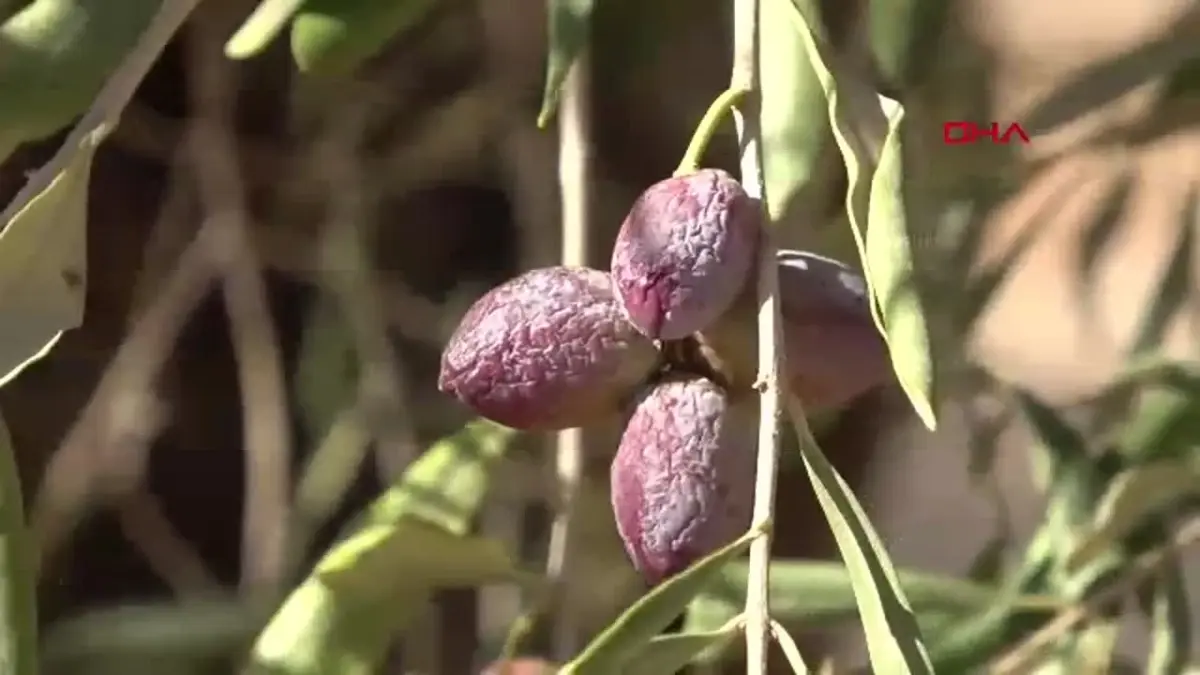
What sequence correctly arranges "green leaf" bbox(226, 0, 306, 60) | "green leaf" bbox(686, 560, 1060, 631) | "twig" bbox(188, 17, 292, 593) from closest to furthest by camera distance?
"green leaf" bbox(226, 0, 306, 60)
"green leaf" bbox(686, 560, 1060, 631)
"twig" bbox(188, 17, 292, 593)

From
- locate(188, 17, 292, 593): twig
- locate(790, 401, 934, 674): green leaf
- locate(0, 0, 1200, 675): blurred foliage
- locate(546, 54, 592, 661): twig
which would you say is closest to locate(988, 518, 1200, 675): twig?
locate(0, 0, 1200, 675): blurred foliage

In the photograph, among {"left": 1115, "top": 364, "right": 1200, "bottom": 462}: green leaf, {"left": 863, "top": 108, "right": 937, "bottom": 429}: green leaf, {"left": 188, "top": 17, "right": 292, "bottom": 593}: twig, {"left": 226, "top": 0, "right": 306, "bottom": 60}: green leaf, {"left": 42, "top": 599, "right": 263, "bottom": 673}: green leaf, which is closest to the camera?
{"left": 863, "top": 108, "right": 937, "bottom": 429}: green leaf

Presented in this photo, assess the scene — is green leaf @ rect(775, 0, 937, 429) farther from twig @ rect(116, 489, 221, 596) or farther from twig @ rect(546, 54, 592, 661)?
twig @ rect(116, 489, 221, 596)

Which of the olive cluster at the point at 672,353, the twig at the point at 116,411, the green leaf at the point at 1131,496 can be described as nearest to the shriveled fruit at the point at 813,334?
the olive cluster at the point at 672,353

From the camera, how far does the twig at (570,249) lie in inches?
19.5

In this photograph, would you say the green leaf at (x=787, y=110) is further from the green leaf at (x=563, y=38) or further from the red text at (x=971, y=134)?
the red text at (x=971, y=134)

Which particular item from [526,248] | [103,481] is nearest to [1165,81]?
[526,248]

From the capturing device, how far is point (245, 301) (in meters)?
0.89

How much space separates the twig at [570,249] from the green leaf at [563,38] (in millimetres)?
92

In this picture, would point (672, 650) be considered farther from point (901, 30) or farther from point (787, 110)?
point (901, 30)

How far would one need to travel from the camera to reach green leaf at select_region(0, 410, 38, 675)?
36cm

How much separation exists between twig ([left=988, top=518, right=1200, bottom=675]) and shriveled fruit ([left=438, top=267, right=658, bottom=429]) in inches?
10.6

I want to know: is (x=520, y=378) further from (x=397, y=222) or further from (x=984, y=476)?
(x=397, y=222)

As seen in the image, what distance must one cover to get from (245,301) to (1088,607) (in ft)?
1.64
